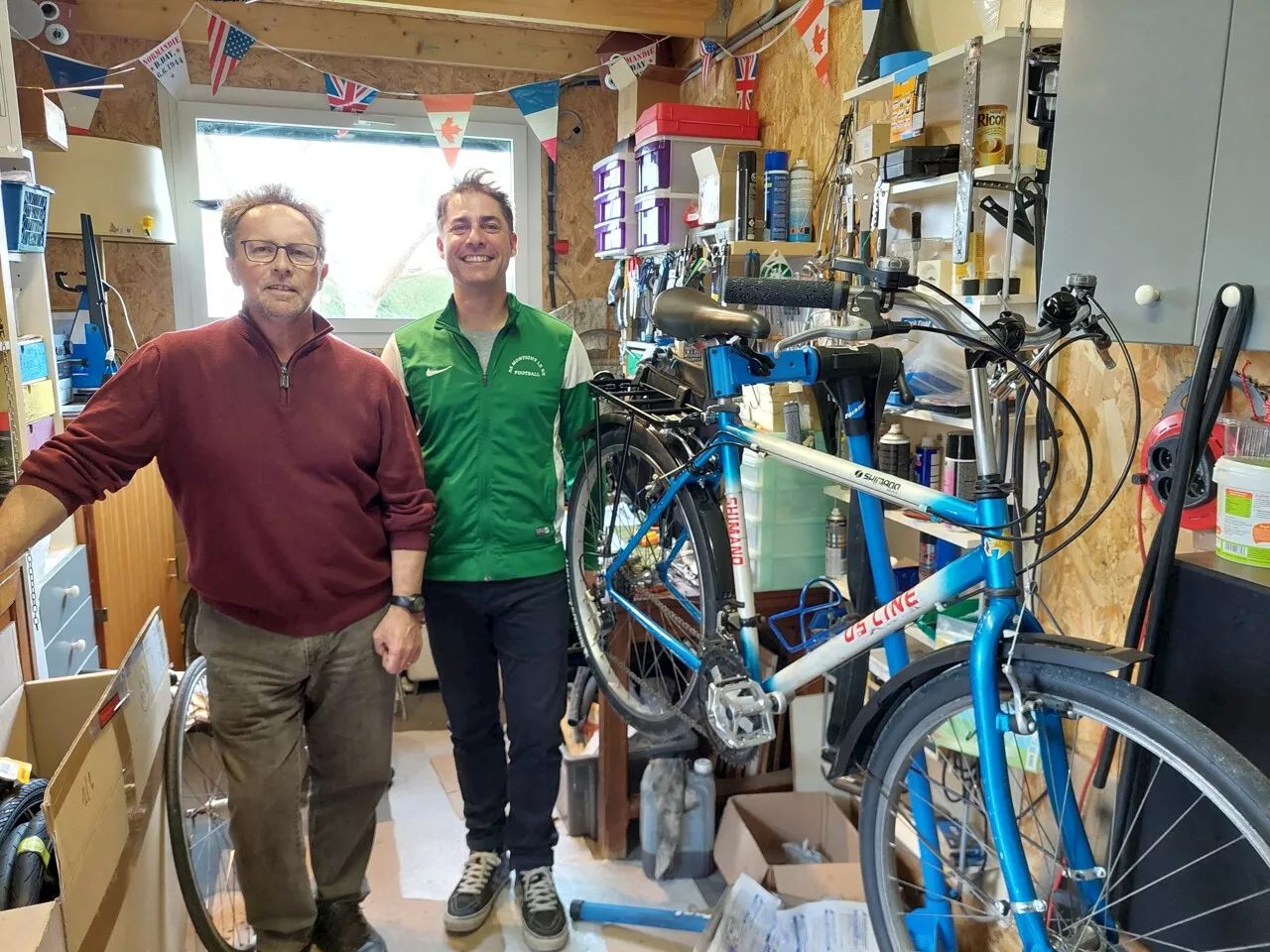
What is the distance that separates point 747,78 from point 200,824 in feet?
9.45

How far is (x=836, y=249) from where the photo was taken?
8.20 ft

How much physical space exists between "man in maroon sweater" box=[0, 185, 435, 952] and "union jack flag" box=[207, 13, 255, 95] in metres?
2.14

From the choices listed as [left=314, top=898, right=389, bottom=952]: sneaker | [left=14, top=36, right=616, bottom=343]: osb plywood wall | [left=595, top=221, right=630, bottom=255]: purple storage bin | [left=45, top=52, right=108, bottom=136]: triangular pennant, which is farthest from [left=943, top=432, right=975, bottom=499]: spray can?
[left=45, top=52, right=108, bottom=136]: triangular pennant

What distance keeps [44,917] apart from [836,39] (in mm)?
2711

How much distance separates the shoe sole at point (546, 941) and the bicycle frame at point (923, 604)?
0.72 metres

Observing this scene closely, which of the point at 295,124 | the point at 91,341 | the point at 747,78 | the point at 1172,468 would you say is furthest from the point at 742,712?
the point at 295,124

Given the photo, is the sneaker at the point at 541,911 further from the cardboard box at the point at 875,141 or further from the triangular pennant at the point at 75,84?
the triangular pennant at the point at 75,84

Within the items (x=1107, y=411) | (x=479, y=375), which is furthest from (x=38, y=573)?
(x=1107, y=411)

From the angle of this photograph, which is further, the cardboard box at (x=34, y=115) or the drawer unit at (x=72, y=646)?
the cardboard box at (x=34, y=115)

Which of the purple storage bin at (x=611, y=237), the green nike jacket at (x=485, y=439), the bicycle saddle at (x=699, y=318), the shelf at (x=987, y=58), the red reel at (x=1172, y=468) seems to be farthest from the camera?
the purple storage bin at (x=611, y=237)

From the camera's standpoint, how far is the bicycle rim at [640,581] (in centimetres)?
189

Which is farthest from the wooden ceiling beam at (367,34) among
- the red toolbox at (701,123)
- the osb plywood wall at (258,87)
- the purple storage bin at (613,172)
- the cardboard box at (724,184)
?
the cardboard box at (724,184)

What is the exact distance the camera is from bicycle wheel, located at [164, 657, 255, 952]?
166 cm

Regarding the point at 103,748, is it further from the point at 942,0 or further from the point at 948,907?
the point at 942,0
